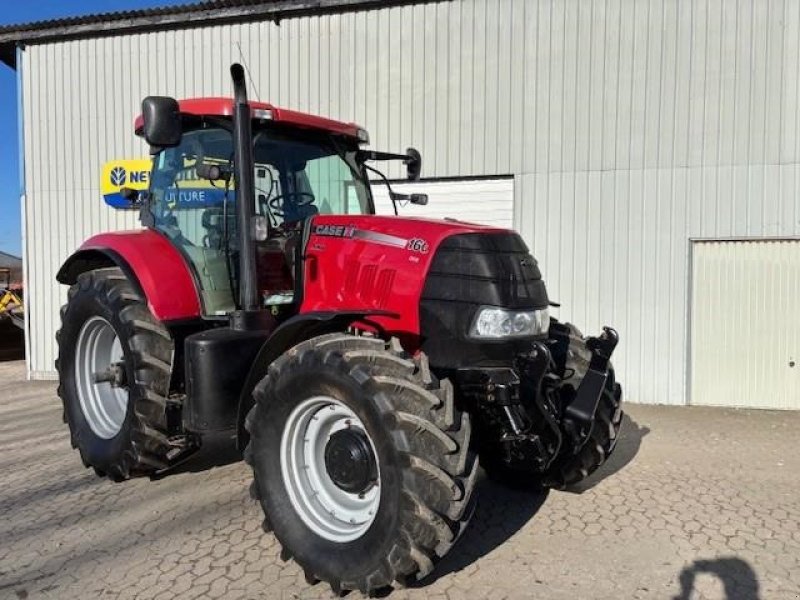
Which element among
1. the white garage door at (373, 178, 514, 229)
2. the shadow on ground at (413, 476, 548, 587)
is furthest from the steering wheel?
the white garage door at (373, 178, 514, 229)

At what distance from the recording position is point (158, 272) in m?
4.01

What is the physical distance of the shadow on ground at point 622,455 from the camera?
4566 mm

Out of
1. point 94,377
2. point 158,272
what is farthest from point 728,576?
point 94,377

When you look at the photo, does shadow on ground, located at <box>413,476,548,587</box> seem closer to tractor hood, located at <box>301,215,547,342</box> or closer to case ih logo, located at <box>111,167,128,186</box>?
tractor hood, located at <box>301,215,547,342</box>

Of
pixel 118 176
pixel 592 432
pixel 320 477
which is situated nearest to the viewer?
pixel 320 477

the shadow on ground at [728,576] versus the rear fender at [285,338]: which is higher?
the rear fender at [285,338]

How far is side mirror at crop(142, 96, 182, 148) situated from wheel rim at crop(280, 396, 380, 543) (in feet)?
4.94

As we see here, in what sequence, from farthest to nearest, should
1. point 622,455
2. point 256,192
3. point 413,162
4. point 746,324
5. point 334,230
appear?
point 746,324
point 622,455
point 413,162
point 256,192
point 334,230

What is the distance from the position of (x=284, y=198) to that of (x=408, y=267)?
1.28 metres

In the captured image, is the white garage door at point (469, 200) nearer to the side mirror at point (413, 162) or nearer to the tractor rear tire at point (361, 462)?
the side mirror at point (413, 162)

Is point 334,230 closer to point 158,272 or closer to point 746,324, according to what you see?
point 158,272

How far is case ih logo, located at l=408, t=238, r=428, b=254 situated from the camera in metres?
3.28

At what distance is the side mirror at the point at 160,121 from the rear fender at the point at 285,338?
1.11m

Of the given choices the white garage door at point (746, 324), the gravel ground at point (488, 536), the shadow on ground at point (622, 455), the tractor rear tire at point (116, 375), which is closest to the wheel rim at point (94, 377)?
the tractor rear tire at point (116, 375)
